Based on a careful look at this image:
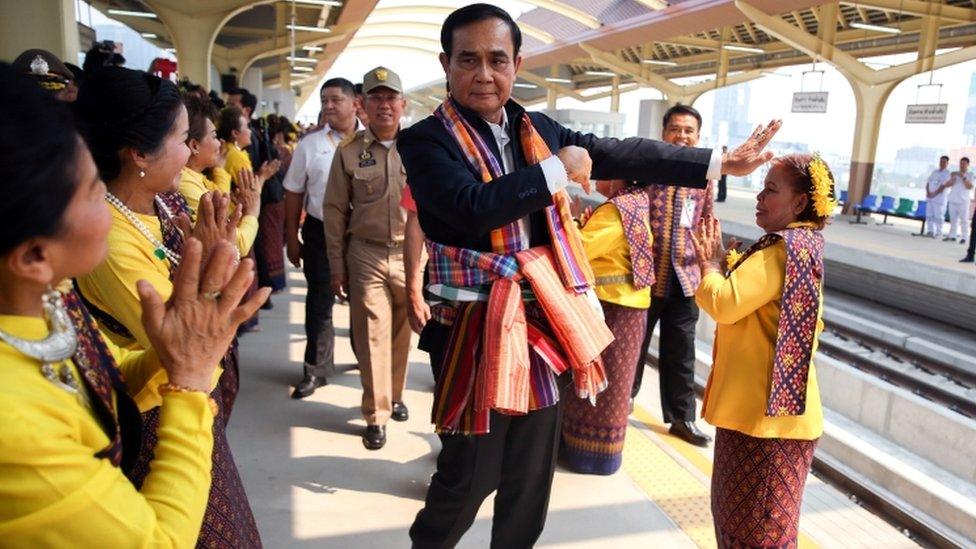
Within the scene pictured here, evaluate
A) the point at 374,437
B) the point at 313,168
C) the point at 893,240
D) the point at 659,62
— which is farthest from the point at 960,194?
the point at 374,437

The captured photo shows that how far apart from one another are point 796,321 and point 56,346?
6.76 ft

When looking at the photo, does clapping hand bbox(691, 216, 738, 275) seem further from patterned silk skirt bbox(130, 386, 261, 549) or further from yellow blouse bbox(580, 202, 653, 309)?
patterned silk skirt bbox(130, 386, 261, 549)

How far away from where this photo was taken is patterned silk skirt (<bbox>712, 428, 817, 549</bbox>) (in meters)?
2.28

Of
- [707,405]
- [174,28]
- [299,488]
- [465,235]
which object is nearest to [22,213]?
[465,235]

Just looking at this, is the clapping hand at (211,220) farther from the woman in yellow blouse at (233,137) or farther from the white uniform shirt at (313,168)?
the woman in yellow blouse at (233,137)

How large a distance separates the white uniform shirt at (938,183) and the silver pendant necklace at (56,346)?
619 inches

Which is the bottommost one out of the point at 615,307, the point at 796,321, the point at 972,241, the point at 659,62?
the point at 972,241

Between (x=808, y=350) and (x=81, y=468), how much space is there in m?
2.09

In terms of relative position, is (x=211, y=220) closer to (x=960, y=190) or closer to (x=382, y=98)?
(x=382, y=98)

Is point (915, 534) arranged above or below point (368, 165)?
below

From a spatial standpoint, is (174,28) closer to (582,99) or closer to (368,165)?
(368,165)

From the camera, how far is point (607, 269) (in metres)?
3.33

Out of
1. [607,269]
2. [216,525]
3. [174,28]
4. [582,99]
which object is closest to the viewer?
[216,525]

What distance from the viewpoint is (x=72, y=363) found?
3.44ft
